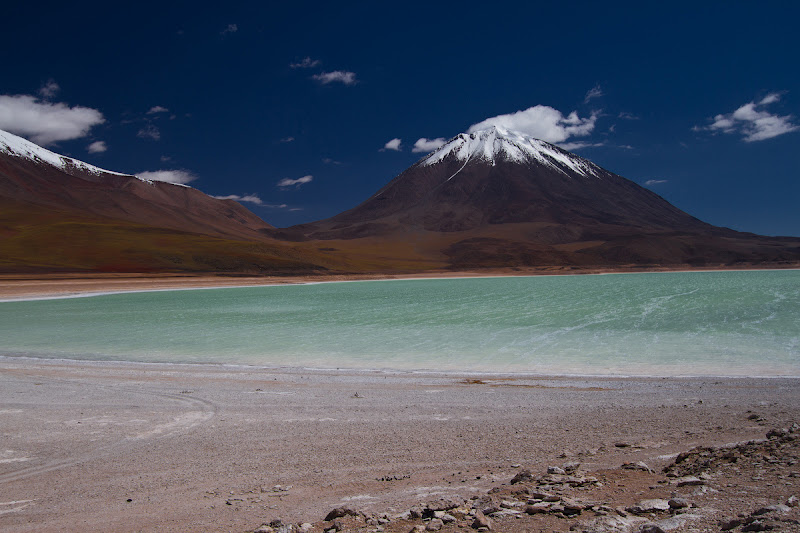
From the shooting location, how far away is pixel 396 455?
6.34 metres

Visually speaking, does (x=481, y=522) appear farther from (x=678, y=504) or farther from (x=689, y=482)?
(x=689, y=482)

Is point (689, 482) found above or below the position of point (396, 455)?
above

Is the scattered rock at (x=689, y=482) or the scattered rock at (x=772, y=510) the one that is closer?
the scattered rock at (x=772, y=510)

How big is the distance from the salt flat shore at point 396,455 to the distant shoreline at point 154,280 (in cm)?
4600

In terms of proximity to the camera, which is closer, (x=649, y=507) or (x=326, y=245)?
(x=649, y=507)

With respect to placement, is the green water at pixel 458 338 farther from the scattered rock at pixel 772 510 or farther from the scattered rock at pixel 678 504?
the scattered rock at pixel 772 510

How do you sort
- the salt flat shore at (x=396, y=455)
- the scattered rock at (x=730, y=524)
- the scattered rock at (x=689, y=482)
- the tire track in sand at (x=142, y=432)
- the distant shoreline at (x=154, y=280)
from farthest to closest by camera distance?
the distant shoreline at (x=154, y=280)
the tire track in sand at (x=142, y=432)
the scattered rock at (x=689, y=482)
the salt flat shore at (x=396, y=455)
the scattered rock at (x=730, y=524)

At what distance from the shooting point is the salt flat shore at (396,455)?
428cm

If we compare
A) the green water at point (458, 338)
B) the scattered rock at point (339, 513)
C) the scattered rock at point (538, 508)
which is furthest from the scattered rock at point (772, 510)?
the green water at point (458, 338)

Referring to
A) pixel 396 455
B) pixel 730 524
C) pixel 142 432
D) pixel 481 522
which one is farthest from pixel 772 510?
pixel 142 432

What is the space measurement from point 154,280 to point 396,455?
70.4 meters

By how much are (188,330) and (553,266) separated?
329ft

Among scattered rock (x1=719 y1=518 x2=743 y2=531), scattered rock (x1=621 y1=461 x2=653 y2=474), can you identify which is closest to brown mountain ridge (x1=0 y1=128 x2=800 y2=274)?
scattered rock (x1=621 y1=461 x2=653 y2=474)

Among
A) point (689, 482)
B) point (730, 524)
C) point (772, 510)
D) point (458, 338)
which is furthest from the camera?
point (458, 338)
